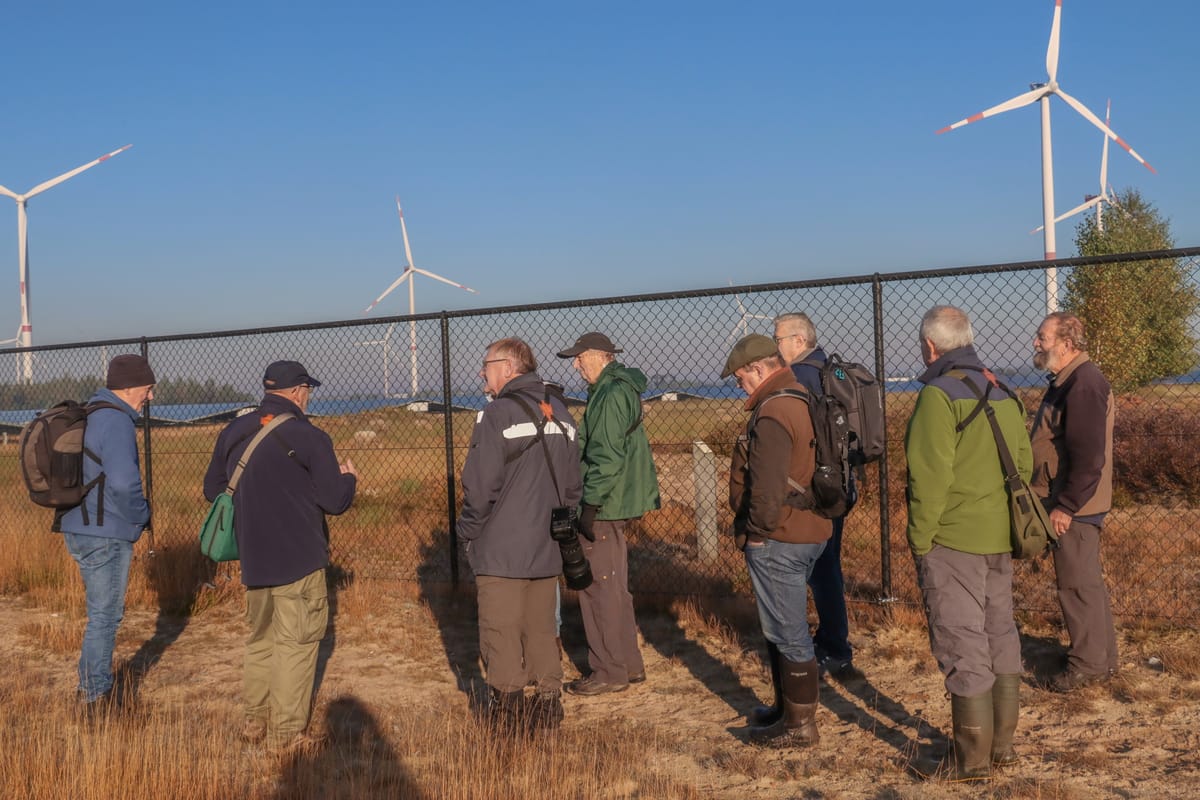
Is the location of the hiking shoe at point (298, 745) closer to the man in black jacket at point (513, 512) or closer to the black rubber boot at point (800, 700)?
the man in black jacket at point (513, 512)

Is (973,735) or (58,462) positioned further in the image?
(58,462)

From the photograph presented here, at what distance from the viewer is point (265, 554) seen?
4629 millimetres

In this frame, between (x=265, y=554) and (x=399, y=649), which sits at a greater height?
(x=265, y=554)

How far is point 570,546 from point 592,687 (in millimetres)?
1124

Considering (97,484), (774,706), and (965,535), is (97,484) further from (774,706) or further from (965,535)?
(965,535)

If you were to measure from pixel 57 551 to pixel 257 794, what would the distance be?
20.7 ft

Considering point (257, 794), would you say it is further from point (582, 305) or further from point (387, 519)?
point (387, 519)

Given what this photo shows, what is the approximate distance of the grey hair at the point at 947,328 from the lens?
161 inches

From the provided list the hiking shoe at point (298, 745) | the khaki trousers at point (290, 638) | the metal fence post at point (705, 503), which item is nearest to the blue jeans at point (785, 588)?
the khaki trousers at point (290, 638)

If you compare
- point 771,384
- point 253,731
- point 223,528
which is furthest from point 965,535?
point 253,731

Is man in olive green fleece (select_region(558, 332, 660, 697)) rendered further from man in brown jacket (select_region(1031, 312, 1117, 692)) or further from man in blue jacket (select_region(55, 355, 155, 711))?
man in blue jacket (select_region(55, 355, 155, 711))

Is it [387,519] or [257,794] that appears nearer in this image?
[257,794]

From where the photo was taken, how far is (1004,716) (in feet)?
13.4

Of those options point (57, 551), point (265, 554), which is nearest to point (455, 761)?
point (265, 554)
